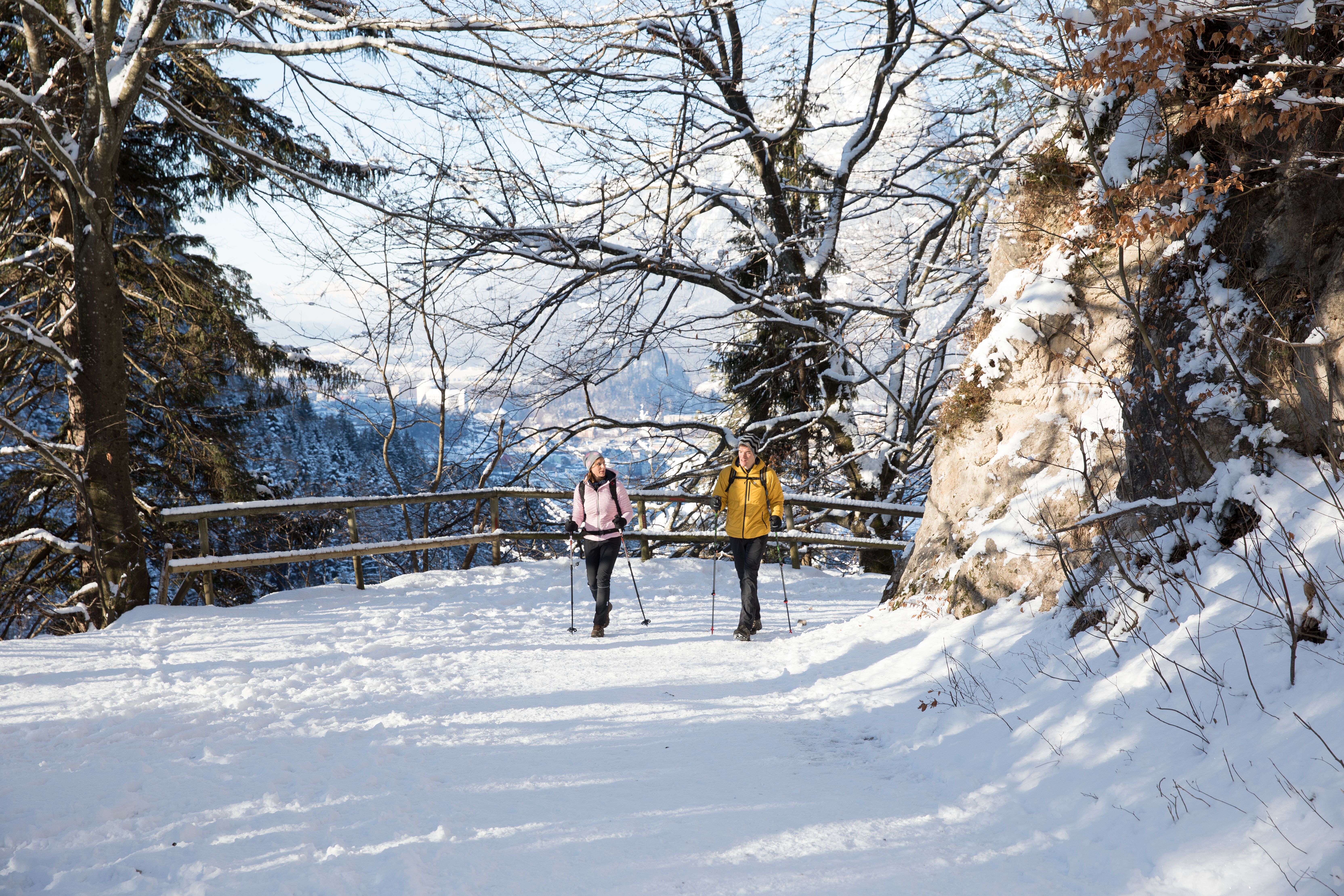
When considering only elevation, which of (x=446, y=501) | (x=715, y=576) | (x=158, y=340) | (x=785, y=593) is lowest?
(x=785, y=593)

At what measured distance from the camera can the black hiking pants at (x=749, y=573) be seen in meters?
7.57

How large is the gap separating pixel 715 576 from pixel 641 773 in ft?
16.6

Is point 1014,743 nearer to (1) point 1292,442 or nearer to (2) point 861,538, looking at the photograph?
(1) point 1292,442

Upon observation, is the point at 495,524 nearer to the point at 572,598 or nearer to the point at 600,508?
the point at 572,598

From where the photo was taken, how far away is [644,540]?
12.1 metres

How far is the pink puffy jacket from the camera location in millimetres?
8078

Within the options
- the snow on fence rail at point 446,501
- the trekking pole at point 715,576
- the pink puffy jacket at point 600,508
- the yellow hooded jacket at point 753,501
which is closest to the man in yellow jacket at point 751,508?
the yellow hooded jacket at point 753,501

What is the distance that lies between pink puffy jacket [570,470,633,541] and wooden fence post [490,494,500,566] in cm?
355

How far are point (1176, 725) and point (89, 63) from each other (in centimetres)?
1015

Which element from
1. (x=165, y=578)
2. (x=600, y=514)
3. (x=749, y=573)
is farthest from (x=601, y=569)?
(x=165, y=578)

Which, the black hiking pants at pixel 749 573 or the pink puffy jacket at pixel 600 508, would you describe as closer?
the black hiking pants at pixel 749 573

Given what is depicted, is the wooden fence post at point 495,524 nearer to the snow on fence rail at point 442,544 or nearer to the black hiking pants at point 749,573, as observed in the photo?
the snow on fence rail at point 442,544

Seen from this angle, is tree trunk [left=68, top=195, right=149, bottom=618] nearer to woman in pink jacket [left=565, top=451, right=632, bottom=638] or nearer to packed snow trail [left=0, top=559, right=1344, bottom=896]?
packed snow trail [left=0, top=559, right=1344, bottom=896]

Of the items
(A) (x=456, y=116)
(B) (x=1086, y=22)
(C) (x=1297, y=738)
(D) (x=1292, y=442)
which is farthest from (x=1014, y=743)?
(A) (x=456, y=116)
